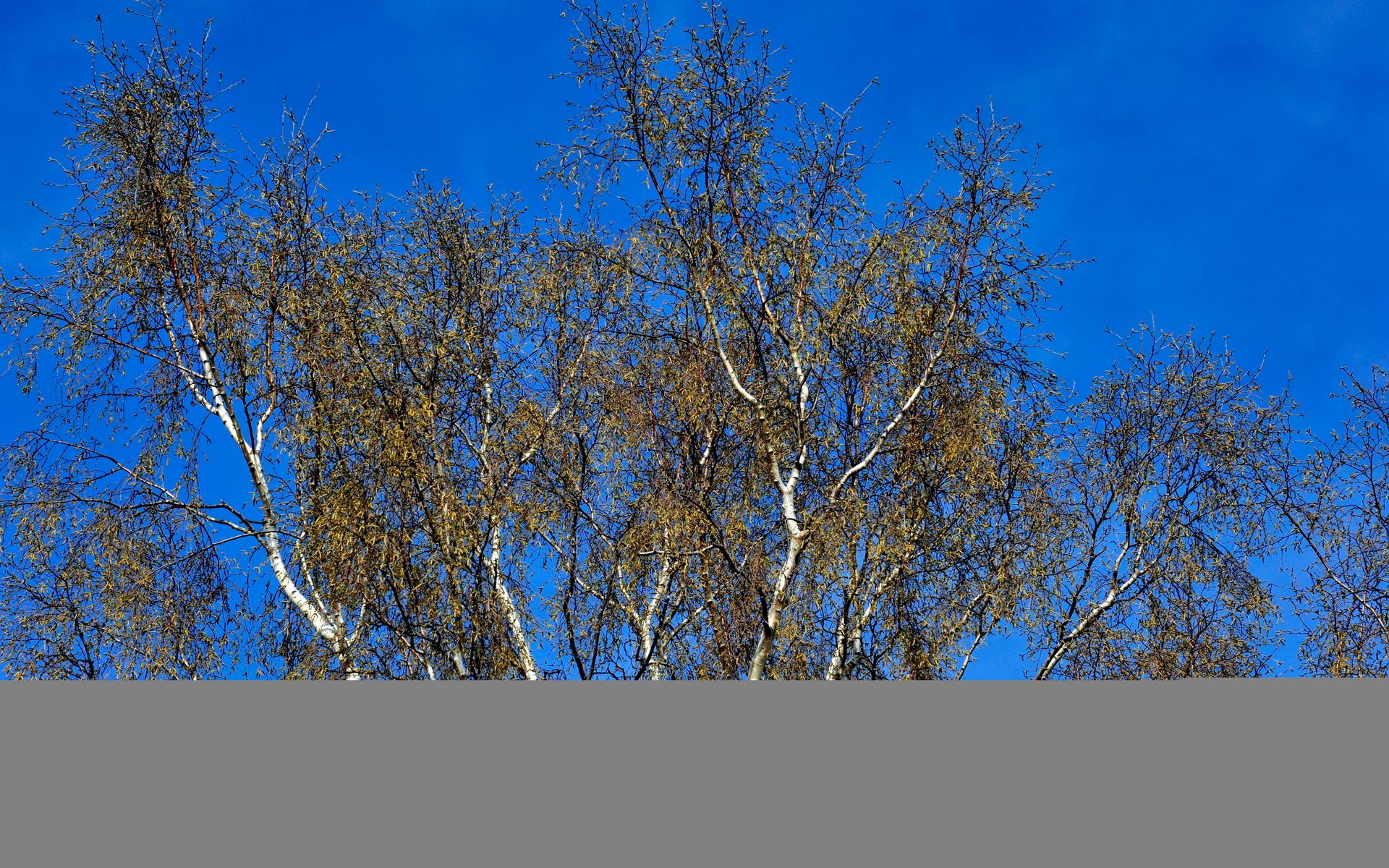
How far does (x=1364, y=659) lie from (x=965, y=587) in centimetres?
445

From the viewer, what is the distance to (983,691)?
411cm

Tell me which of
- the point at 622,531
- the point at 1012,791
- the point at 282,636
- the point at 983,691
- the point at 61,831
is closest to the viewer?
the point at 61,831

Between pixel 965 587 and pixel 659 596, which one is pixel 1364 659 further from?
pixel 659 596

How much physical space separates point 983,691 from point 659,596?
6204 mm

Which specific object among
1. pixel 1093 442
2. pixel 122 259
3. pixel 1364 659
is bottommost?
pixel 1364 659

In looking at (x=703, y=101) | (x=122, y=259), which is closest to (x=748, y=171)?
(x=703, y=101)

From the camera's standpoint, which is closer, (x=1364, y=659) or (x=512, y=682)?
(x=512, y=682)

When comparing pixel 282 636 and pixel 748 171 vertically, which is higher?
pixel 748 171

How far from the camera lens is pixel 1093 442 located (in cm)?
1181

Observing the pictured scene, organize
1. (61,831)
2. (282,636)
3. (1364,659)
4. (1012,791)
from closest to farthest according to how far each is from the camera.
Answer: (61,831) → (1012,791) → (282,636) → (1364,659)

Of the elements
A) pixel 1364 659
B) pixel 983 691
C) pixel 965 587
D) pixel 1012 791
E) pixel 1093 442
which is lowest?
pixel 1012 791

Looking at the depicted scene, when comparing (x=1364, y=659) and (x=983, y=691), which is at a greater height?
(x=1364, y=659)

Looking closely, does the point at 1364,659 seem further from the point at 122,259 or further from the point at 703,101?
the point at 122,259

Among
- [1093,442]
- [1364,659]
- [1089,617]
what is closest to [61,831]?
[1089,617]
